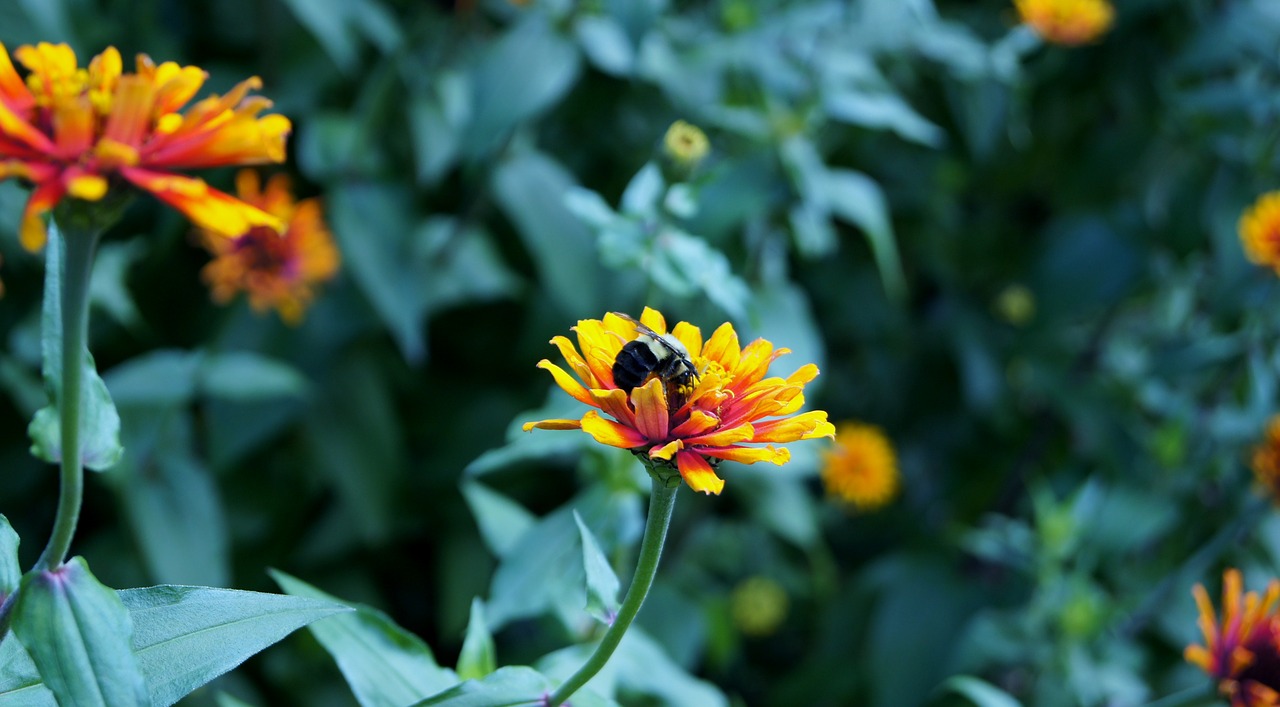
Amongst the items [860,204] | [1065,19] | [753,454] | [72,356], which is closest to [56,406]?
[72,356]

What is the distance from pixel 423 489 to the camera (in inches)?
57.4

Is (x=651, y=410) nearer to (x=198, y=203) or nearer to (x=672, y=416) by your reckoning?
(x=672, y=416)

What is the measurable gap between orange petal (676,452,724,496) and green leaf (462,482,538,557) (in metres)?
0.47

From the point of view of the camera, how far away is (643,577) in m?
0.54

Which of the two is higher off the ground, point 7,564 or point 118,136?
point 118,136

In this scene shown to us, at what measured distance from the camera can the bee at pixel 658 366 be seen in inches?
A: 22.2

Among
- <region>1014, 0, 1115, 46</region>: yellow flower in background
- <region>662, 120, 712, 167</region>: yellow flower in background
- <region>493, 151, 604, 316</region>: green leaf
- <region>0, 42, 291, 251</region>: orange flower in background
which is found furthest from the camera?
<region>1014, 0, 1115, 46</region>: yellow flower in background

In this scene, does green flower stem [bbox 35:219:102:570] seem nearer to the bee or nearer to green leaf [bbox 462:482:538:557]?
the bee

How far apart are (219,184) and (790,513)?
0.90m

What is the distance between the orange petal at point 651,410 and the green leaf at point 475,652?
211mm

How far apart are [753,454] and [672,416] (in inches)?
2.9

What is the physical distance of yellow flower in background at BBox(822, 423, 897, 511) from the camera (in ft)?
6.48

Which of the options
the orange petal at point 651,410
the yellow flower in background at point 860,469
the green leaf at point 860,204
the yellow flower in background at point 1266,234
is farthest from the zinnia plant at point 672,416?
the yellow flower in background at point 860,469

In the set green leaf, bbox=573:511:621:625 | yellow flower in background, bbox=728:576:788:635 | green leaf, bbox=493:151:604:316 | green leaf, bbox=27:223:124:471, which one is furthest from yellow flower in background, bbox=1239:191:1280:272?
green leaf, bbox=27:223:124:471
